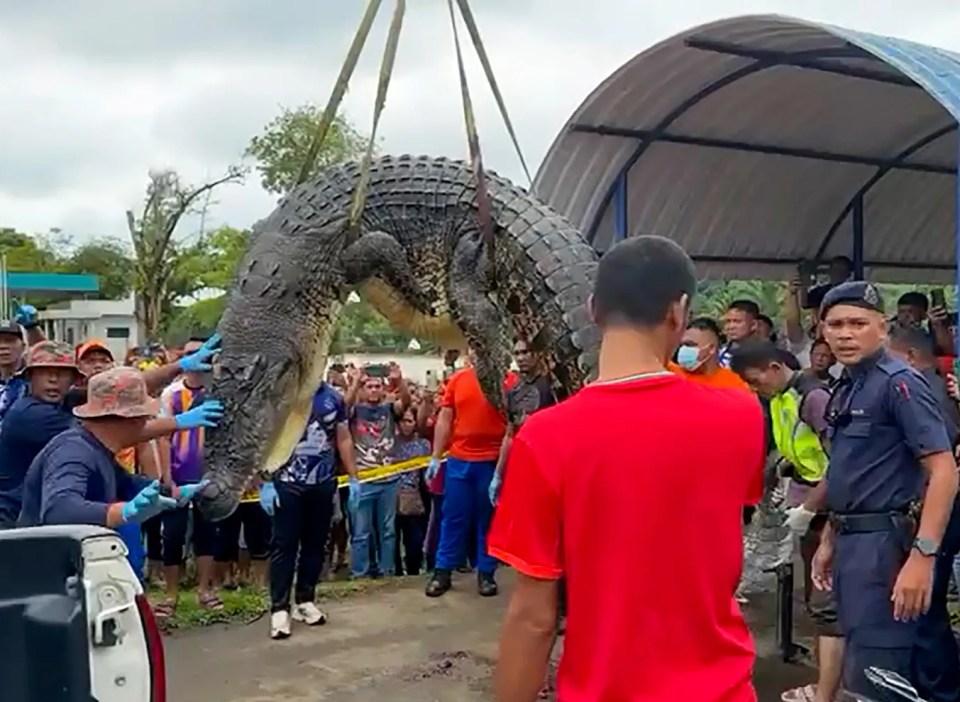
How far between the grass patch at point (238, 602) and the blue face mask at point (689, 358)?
2.88m

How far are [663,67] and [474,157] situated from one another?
333 cm

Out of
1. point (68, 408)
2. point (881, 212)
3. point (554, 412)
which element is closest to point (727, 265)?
point (881, 212)

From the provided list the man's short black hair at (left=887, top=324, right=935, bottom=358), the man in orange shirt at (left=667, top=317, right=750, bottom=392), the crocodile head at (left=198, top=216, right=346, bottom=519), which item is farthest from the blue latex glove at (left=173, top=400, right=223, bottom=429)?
the man's short black hair at (left=887, top=324, right=935, bottom=358)

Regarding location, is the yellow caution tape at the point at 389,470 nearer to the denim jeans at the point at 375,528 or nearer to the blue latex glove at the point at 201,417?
the denim jeans at the point at 375,528

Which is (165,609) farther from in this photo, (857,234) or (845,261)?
(857,234)

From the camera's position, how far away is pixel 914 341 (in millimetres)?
5273

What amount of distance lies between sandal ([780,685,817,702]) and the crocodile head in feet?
9.16

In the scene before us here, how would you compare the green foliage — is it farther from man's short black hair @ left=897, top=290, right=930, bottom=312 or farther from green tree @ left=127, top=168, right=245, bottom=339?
man's short black hair @ left=897, top=290, right=930, bottom=312

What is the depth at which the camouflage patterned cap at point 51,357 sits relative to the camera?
15.8 feet

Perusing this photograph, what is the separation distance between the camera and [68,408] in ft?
15.7

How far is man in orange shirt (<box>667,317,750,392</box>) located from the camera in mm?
5281

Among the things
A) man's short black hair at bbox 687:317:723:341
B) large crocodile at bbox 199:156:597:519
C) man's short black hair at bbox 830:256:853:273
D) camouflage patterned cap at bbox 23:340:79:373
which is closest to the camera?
camouflage patterned cap at bbox 23:340:79:373

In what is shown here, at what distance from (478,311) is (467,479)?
1703mm

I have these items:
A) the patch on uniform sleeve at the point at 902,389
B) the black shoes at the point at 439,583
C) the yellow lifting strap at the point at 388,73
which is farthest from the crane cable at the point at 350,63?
the black shoes at the point at 439,583
